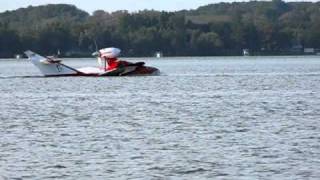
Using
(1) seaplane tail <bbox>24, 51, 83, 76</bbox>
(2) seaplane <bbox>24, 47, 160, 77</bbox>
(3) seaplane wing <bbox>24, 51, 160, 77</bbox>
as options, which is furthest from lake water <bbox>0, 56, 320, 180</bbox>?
(3) seaplane wing <bbox>24, 51, 160, 77</bbox>

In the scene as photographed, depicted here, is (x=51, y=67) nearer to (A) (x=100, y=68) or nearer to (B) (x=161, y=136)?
(A) (x=100, y=68)

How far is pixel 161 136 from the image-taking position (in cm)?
3950

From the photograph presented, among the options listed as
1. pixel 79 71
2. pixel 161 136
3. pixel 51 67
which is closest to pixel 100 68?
pixel 79 71

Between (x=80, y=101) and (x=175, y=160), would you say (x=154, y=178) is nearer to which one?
(x=175, y=160)

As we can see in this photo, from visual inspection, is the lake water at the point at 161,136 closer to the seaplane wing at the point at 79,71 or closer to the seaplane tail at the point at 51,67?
the seaplane tail at the point at 51,67

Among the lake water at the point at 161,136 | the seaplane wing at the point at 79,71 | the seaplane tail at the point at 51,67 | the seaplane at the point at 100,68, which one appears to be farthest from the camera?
the seaplane wing at the point at 79,71

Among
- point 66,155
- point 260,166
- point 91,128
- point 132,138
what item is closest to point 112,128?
point 91,128

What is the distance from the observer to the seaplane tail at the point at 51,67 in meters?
99.3

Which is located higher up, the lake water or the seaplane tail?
the lake water

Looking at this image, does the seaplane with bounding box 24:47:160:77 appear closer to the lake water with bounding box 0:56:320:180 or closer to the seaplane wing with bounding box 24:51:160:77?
the seaplane wing with bounding box 24:51:160:77

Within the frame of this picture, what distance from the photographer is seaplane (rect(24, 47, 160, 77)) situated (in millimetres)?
99062

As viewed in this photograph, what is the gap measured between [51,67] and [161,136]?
62896mm

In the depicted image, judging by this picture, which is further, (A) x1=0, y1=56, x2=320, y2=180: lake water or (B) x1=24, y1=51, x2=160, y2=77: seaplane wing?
(B) x1=24, y1=51, x2=160, y2=77: seaplane wing

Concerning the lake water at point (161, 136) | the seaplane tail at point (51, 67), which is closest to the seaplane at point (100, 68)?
the seaplane tail at point (51, 67)
